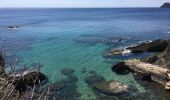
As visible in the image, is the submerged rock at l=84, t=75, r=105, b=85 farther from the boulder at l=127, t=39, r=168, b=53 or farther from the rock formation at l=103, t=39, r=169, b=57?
the boulder at l=127, t=39, r=168, b=53

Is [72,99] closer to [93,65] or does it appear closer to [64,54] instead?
[93,65]

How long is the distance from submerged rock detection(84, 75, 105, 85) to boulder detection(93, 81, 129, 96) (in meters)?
1.22

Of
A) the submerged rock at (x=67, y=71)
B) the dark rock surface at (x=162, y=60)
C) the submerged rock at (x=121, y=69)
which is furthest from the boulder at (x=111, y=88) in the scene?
the dark rock surface at (x=162, y=60)

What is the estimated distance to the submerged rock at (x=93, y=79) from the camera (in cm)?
3105

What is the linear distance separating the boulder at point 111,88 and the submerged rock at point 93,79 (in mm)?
1221

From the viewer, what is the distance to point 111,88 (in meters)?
28.7

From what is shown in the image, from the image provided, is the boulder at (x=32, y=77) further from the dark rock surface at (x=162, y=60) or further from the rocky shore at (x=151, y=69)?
the dark rock surface at (x=162, y=60)

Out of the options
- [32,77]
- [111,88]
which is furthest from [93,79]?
[32,77]

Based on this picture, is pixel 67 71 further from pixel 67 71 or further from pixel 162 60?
pixel 162 60

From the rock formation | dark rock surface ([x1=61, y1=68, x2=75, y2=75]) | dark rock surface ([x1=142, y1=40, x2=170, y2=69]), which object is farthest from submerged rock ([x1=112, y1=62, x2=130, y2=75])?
the rock formation

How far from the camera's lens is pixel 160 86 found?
3027cm

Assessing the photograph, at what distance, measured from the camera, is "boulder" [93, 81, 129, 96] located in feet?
91.4

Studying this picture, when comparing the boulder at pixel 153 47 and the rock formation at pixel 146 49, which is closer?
the rock formation at pixel 146 49

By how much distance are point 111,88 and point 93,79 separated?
3.86 m
